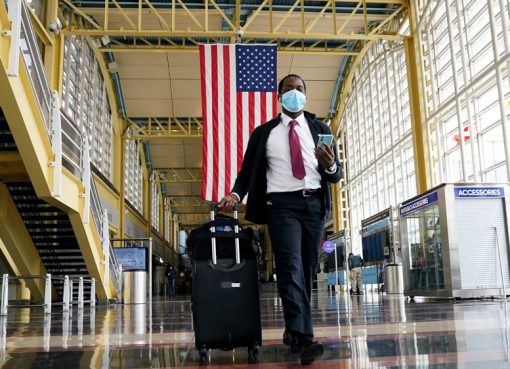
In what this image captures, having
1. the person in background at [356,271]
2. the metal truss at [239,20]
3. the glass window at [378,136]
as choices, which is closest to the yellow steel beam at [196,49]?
the metal truss at [239,20]

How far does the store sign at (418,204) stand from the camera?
12.8 metres

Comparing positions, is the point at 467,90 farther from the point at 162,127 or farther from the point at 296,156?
the point at 162,127

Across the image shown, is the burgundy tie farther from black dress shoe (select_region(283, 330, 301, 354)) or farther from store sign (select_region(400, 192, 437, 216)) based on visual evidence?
store sign (select_region(400, 192, 437, 216))

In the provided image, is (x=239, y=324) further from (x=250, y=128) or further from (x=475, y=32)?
(x=475, y=32)

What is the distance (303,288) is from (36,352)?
71.9 inches

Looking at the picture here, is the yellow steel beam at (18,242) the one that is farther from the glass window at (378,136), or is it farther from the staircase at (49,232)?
the glass window at (378,136)

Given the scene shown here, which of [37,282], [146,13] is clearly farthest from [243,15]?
[37,282]

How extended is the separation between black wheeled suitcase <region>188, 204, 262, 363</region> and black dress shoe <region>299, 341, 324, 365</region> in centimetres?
32

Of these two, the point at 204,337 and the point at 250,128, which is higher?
the point at 250,128

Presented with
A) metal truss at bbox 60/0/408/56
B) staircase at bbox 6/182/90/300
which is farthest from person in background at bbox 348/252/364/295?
staircase at bbox 6/182/90/300

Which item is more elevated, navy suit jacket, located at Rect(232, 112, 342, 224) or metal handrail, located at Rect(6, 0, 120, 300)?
metal handrail, located at Rect(6, 0, 120, 300)

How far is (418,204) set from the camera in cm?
1353

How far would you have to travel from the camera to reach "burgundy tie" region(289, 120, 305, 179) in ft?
10.6

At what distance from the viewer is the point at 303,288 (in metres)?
3.13
